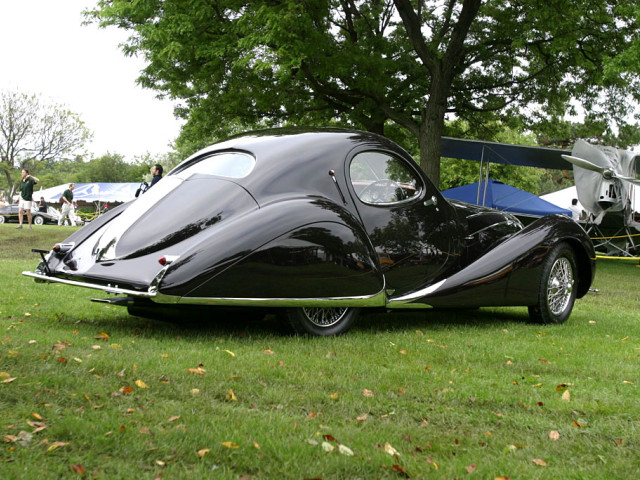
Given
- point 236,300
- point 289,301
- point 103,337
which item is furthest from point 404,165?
point 103,337

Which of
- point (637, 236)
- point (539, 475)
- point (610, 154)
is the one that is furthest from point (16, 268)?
point (637, 236)

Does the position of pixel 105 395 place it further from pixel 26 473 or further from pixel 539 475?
pixel 539 475

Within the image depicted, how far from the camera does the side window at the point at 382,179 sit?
6.05m

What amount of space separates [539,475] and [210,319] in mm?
3602

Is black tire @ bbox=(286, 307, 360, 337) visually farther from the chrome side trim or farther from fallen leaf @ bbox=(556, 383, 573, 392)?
fallen leaf @ bbox=(556, 383, 573, 392)

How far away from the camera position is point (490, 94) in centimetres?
2048

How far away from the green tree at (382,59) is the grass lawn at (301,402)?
36.5ft

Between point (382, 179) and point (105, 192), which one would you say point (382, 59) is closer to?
point (382, 179)

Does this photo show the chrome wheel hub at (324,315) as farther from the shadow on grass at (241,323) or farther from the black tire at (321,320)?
the shadow on grass at (241,323)

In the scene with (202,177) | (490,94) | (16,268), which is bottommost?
(16,268)

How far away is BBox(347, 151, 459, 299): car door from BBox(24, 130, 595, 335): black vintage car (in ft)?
0.04

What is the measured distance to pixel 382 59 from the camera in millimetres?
18312

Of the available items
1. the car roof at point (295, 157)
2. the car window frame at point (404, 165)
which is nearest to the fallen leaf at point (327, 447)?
the car roof at point (295, 157)

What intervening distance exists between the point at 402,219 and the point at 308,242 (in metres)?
1.35
